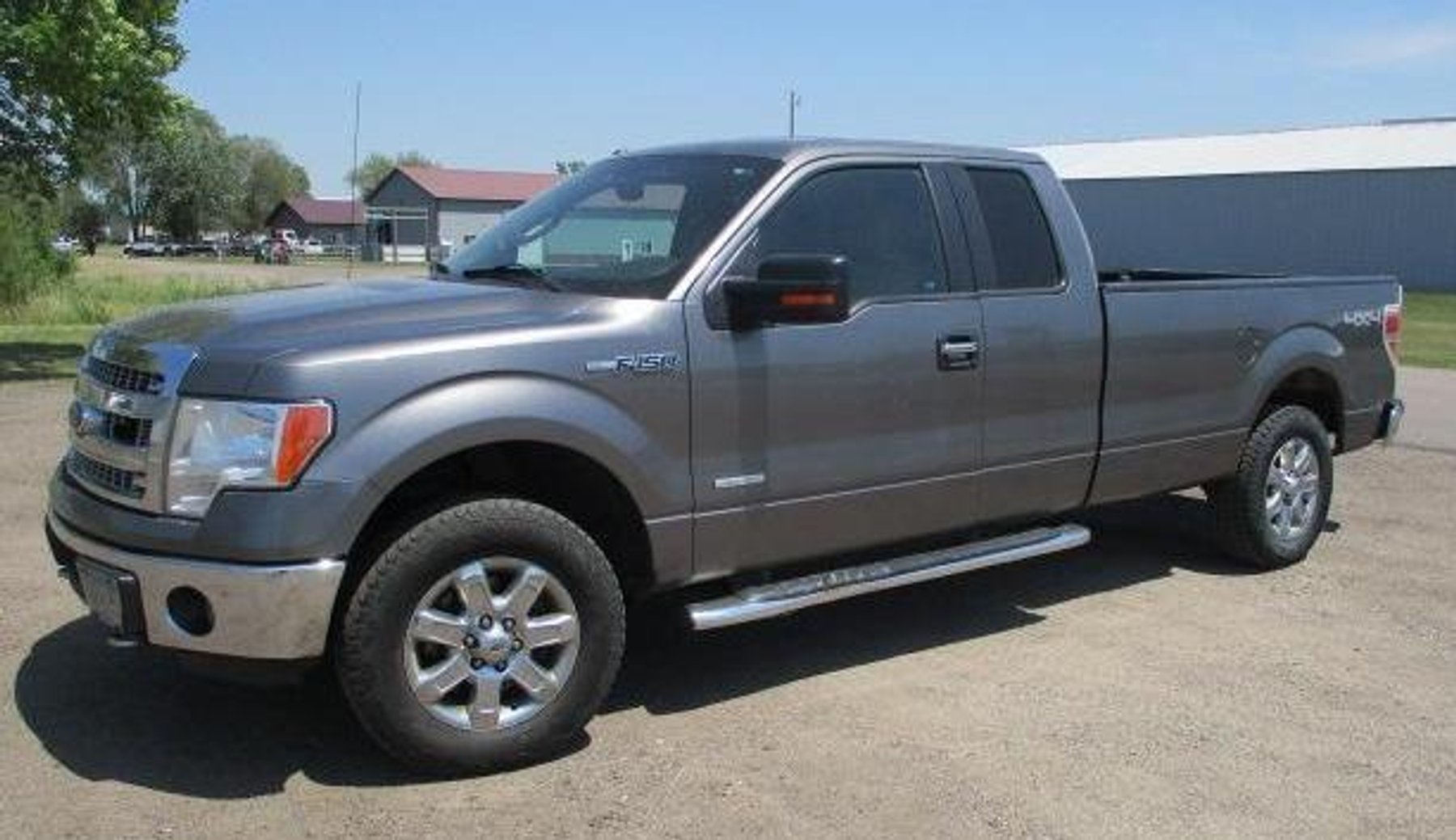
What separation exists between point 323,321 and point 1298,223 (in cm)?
5103

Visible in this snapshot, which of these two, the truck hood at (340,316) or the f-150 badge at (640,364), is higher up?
the truck hood at (340,316)

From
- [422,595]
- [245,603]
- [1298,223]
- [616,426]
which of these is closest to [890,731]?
[616,426]

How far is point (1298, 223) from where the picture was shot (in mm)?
50375

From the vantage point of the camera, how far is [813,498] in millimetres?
5020

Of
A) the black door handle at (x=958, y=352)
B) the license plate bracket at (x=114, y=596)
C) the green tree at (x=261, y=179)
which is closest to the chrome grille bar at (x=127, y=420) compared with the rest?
the license plate bracket at (x=114, y=596)

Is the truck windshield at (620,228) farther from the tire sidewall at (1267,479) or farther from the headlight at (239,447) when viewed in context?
the tire sidewall at (1267,479)

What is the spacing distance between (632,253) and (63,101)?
40.3 feet

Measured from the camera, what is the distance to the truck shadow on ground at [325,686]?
4.39 meters

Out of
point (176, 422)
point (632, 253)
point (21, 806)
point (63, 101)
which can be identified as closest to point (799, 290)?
point (632, 253)

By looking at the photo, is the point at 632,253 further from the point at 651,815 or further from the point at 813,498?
the point at 651,815

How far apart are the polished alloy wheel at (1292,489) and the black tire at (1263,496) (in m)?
0.01

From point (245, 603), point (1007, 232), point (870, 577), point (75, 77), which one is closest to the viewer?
point (245, 603)

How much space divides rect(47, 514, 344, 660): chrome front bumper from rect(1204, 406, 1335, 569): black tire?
4497 millimetres

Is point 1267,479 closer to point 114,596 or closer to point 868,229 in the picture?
point 868,229
